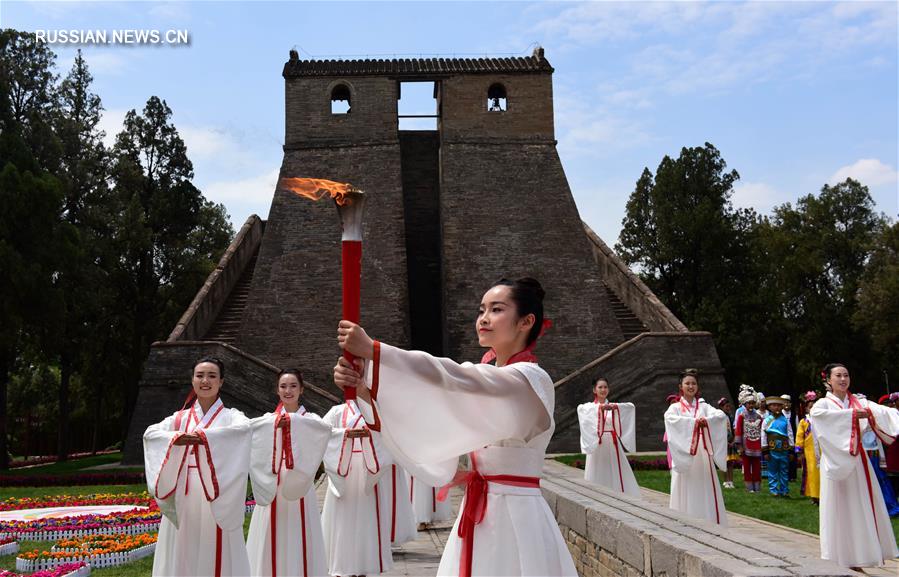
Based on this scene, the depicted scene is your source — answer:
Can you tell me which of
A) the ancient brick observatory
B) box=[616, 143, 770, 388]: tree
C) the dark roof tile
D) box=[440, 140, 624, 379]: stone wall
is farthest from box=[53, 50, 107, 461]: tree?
box=[616, 143, 770, 388]: tree

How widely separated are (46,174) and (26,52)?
724 centimetres

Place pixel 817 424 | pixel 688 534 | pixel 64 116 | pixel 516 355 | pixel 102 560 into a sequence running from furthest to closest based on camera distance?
1. pixel 64 116
2. pixel 102 560
3. pixel 817 424
4. pixel 688 534
5. pixel 516 355

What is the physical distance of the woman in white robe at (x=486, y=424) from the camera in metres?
3.45

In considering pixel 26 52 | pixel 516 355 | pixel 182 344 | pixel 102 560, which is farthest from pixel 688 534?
pixel 26 52

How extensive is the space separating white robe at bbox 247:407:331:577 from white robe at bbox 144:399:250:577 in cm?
90

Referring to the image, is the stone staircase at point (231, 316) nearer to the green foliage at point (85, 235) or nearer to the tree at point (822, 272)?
the green foliage at point (85, 235)

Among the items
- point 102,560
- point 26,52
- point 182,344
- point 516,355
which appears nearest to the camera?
point 516,355

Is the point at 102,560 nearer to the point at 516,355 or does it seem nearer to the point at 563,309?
the point at 516,355

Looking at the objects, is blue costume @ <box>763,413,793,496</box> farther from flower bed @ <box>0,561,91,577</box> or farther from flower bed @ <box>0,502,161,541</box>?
flower bed @ <box>0,561,91,577</box>

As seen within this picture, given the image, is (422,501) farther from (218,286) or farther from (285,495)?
(218,286)

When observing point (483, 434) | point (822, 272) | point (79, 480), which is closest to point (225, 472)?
point (483, 434)

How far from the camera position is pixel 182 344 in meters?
24.5

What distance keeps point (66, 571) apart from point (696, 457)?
6780mm

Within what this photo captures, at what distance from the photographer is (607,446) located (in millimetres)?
12938
